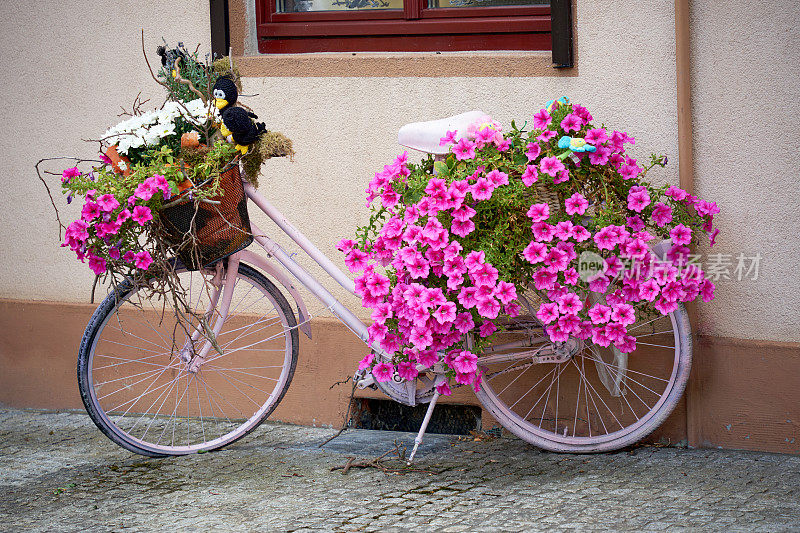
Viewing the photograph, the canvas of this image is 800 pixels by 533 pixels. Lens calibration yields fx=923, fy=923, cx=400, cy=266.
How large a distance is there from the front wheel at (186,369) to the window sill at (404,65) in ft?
3.76

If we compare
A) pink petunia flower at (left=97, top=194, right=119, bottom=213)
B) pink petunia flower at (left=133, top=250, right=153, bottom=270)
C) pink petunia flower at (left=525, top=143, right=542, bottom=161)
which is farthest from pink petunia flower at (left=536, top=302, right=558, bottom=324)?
pink petunia flower at (left=97, top=194, right=119, bottom=213)

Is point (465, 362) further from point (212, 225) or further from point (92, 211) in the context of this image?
point (92, 211)

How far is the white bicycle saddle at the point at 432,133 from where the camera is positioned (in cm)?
381

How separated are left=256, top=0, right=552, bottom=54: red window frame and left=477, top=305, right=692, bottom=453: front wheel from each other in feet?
4.72

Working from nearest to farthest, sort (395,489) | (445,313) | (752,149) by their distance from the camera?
(445,313), (395,489), (752,149)

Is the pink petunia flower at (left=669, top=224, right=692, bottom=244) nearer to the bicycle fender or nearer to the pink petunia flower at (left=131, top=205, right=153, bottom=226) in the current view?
the bicycle fender

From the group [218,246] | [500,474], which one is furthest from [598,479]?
[218,246]

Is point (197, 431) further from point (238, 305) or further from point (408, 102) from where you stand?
point (408, 102)

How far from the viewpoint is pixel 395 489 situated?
373cm

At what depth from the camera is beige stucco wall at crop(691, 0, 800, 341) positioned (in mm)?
3949

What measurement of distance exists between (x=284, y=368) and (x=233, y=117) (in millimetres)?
1263

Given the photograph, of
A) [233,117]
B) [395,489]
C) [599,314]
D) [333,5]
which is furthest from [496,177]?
[333,5]

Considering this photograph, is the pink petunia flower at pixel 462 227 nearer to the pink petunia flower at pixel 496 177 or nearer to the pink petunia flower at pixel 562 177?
the pink petunia flower at pixel 496 177

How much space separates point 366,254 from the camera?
371 centimetres
